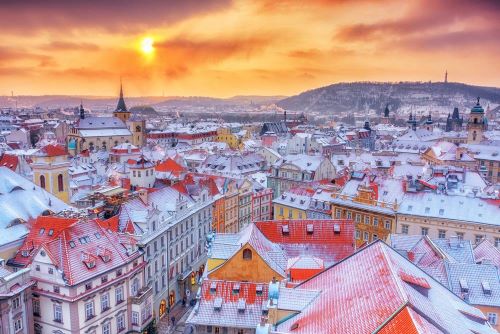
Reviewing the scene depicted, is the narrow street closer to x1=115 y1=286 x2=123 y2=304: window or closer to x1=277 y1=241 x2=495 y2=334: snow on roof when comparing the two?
x1=115 y1=286 x2=123 y2=304: window

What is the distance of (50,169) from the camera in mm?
58781

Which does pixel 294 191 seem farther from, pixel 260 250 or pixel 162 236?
pixel 260 250

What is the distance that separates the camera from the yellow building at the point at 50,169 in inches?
2297

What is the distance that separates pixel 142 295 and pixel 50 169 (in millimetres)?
23557

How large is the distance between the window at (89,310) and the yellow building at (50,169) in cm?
2317

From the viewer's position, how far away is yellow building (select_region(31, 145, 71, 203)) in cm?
5834

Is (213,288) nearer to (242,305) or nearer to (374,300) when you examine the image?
(242,305)

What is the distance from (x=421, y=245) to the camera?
4384cm

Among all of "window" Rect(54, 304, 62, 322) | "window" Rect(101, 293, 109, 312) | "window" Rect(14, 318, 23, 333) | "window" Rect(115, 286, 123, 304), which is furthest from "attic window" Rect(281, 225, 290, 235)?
"window" Rect(14, 318, 23, 333)

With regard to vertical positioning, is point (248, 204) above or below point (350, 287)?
below

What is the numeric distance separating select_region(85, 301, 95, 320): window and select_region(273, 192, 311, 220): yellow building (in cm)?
4047

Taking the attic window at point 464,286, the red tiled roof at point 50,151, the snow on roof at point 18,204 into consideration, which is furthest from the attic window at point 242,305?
the red tiled roof at point 50,151

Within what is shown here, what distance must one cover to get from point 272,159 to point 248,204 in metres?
37.6

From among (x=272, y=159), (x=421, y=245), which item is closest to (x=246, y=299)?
(x=421, y=245)
